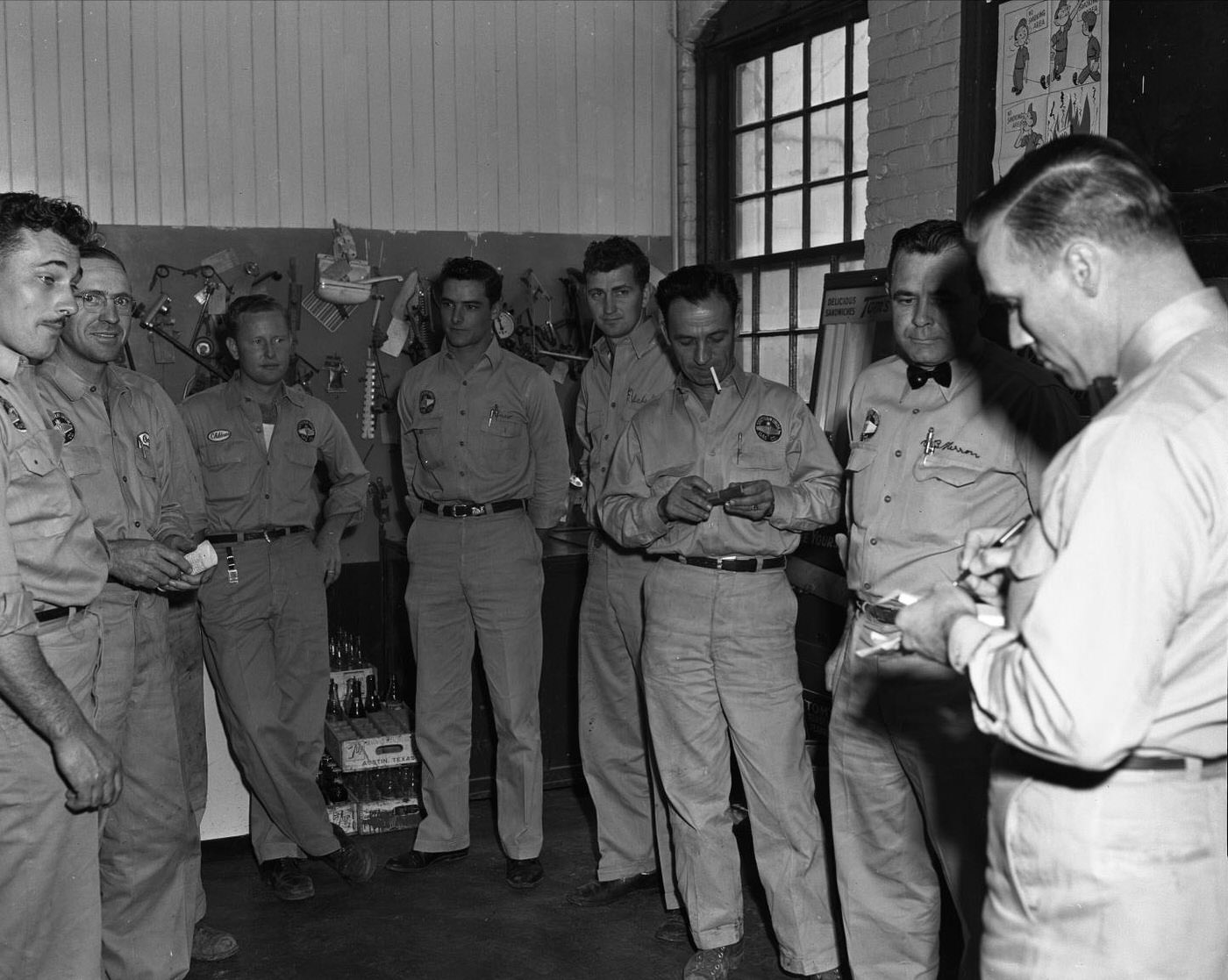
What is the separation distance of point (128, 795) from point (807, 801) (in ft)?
5.99

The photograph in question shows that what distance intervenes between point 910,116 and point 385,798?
338cm

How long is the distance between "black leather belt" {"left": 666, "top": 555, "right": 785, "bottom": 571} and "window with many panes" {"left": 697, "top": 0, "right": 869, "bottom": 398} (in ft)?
7.20

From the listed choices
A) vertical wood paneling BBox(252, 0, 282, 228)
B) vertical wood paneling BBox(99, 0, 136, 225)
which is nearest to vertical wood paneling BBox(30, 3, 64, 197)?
vertical wood paneling BBox(99, 0, 136, 225)

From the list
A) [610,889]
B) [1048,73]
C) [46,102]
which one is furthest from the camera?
[46,102]

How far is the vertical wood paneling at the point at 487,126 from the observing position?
6.26 meters

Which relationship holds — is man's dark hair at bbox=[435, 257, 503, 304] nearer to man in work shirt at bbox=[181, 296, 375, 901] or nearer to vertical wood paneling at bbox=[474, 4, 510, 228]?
man in work shirt at bbox=[181, 296, 375, 901]

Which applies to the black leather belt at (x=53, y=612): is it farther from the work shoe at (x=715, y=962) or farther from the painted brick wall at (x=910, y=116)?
Result: the painted brick wall at (x=910, y=116)

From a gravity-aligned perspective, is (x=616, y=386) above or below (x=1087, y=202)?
below

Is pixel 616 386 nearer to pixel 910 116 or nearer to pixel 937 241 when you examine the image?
pixel 910 116

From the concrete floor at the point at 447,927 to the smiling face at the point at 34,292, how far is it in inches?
81.1

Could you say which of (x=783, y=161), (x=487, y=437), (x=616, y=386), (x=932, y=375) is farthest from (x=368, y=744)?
(x=783, y=161)

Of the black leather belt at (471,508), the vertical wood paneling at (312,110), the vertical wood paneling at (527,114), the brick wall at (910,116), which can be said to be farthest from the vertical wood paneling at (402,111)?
the brick wall at (910,116)

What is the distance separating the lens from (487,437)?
4.42 metres

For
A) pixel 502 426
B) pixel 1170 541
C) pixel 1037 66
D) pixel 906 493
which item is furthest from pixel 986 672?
pixel 1037 66
